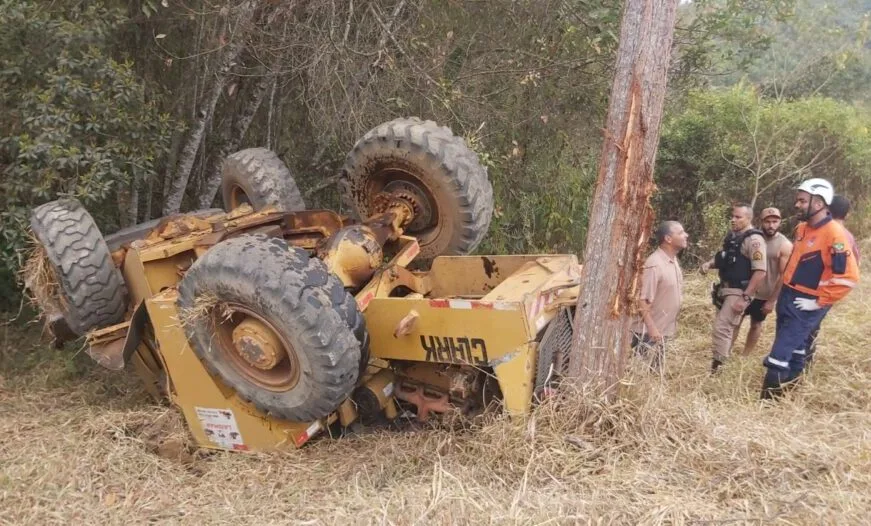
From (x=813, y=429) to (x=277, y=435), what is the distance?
2.98 m

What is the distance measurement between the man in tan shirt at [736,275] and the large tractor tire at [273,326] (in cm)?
326

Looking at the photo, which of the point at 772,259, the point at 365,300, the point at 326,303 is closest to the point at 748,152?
the point at 772,259

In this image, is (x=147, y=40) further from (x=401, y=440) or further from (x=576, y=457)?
(x=576, y=457)

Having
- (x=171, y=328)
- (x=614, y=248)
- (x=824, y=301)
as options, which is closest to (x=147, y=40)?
(x=171, y=328)

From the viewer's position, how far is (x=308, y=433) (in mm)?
4207

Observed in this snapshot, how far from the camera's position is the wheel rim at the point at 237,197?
5989mm

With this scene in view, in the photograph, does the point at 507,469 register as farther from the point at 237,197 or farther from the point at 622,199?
the point at 237,197

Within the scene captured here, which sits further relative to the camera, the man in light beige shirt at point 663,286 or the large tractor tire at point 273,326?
the man in light beige shirt at point 663,286

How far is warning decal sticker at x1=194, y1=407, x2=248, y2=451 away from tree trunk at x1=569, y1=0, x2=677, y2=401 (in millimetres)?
2056

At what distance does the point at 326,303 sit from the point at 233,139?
15.2ft

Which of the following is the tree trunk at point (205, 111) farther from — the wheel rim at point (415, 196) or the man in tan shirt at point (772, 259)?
the man in tan shirt at point (772, 259)

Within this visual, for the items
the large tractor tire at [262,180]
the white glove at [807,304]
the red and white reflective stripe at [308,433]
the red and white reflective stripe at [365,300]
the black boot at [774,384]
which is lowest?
the black boot at [774,384]

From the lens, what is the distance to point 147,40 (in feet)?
22.7

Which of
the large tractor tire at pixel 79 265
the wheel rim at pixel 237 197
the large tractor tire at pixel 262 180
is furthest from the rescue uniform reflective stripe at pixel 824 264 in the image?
the large tractor tire at pixel 79 265
